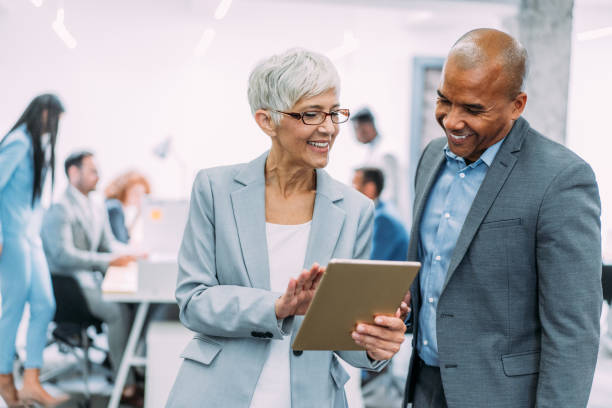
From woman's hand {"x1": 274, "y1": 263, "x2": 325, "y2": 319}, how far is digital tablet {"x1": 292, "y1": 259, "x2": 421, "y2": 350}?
88mm

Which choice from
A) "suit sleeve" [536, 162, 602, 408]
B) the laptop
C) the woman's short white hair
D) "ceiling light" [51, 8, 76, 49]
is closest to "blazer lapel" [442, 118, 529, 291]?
"suit sleeve" [536, 162, 602, 408]

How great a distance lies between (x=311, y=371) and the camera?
1428 mm

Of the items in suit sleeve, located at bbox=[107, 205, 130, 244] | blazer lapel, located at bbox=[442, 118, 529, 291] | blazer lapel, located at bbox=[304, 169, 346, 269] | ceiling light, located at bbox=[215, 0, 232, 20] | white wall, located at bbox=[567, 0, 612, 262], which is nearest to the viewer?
blazer lapel, located at bbox=[442, 118, 529, 291]

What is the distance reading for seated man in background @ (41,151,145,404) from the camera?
4.02 meters

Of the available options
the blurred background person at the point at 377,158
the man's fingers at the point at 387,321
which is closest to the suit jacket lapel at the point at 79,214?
the blurred background person at the point at 377,158

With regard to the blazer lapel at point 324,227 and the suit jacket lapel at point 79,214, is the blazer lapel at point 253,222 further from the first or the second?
the suit jacket lapel at point 79,214

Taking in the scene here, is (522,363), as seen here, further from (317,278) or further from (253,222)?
(253,222)

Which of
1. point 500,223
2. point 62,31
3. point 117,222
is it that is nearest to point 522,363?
point 500,223

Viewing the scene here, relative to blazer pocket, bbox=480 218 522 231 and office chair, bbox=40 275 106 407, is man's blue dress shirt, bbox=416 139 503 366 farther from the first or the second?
office chair, bbox=40 275 106 407

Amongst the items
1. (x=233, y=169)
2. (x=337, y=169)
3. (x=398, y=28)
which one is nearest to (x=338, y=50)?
(x=398, y=28)

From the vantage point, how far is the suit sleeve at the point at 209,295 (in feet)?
4.46

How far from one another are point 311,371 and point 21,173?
2.98 m

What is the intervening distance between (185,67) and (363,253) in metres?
4.37

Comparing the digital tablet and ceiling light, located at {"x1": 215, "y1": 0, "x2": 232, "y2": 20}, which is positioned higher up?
ceiling light, located at {"x1": 215, "y1": 0, "x2": 232, "y2": 20}
